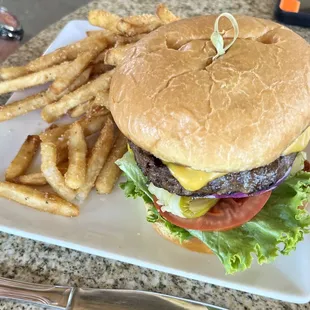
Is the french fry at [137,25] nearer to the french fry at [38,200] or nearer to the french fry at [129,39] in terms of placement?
the french fry at [129,39]

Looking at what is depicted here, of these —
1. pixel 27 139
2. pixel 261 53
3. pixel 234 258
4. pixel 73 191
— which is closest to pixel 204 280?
pixel 234 258

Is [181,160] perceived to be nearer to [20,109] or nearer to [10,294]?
[10,294]

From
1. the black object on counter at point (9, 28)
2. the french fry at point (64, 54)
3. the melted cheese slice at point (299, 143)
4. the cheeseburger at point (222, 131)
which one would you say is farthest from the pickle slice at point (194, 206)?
the black object on counter at point (9, 28)

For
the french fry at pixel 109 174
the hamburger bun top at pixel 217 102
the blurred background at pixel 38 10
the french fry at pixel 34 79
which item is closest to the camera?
the hamburger bun top at pixel 217 102

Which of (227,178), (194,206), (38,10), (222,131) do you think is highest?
(222,131)

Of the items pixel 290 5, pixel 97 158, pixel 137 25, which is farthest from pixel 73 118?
pixel 290 5

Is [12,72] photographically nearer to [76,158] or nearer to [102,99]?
[102,99]
